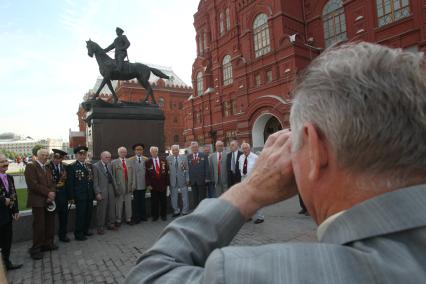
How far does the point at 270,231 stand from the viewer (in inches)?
231

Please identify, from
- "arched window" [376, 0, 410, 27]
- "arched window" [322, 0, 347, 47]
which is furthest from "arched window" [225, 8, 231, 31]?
"arched window" [376, 0, 410, 27]

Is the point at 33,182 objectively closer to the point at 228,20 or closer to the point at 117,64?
the point at 117,64

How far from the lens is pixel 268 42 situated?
24578 millimetres

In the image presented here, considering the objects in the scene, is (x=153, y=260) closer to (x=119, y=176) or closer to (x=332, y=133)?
(x=332, y=133)

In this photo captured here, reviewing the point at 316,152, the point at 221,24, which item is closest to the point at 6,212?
the point at 316,152

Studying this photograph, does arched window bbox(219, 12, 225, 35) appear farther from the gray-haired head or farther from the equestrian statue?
the gray-haired head

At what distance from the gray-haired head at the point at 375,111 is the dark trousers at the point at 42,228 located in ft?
19.0

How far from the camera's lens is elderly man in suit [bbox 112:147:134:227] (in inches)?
278

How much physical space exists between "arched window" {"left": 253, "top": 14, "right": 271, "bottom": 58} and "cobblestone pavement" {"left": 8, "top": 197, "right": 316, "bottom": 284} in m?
20.4

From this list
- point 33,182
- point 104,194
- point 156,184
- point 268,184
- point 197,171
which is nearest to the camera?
point 268,184

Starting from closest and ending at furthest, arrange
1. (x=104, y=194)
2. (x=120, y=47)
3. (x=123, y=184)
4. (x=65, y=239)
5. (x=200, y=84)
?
(x=65, y=239) → (x=104, y=194) → (x=123, y=184) → (x=120, y=47) → (x=200, y=84)

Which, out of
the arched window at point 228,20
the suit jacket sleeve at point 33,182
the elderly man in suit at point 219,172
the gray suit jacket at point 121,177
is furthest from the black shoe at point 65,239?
the arched window at point 228,20

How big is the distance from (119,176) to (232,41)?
24975mm

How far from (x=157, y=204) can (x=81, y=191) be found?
6.93ft
